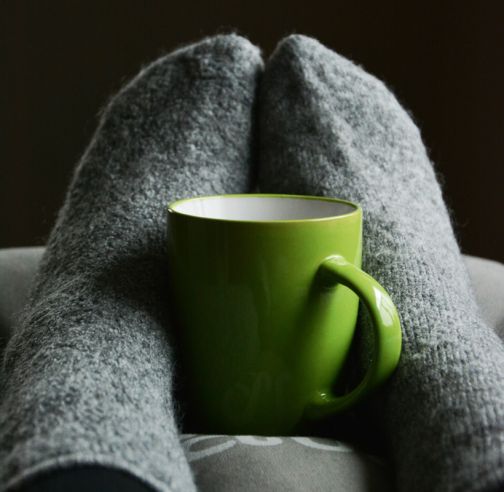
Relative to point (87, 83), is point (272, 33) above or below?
above

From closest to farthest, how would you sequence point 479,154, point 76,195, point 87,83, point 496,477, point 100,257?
point 496,477 < point 100,257 < point 76,195 < point 479,154 < point 87,83

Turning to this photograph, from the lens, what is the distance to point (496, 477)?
0.86 ft

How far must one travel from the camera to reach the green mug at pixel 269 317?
33 cm

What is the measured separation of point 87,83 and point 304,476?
0.97 m

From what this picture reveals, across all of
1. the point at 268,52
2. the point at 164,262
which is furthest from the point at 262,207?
the point at 268,52

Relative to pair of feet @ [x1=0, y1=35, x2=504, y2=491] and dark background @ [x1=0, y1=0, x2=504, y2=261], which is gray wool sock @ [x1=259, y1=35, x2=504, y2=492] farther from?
dark background @ [x1=0, y1=0, x2=504, y2=261]

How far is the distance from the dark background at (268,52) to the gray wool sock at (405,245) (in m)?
0.49

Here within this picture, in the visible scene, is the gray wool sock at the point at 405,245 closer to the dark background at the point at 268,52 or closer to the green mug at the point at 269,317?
the green mug at the point at 269,317

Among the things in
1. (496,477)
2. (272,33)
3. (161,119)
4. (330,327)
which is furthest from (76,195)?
(272,33)

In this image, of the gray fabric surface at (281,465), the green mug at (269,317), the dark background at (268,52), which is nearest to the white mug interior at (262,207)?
the green mug at (269,317)

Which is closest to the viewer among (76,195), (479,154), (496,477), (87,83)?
(496,477)

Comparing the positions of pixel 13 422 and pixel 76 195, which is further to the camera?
pixel 76 195

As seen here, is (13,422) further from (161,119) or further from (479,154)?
(479,154)

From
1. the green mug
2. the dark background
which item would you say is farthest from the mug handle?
the dark background
